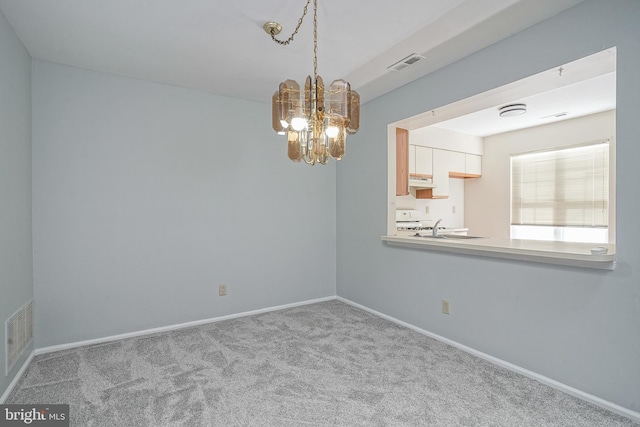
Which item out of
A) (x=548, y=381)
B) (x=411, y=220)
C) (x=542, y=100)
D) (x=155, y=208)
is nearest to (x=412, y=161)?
(x=411, y=220)

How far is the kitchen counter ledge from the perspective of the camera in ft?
6.56

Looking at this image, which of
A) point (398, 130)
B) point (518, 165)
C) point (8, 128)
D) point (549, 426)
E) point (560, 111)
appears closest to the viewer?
point (549, 426)

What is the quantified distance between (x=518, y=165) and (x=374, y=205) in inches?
113

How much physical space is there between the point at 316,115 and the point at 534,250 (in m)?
1.81

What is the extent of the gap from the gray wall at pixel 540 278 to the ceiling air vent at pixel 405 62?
327mm

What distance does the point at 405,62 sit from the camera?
286 centimetres

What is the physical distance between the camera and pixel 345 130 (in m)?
1.95

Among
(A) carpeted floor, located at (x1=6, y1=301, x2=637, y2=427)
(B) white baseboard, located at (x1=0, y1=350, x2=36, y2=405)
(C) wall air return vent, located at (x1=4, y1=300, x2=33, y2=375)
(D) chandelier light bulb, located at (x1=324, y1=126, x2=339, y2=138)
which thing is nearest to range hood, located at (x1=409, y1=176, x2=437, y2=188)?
(A) carpeted floor, located at (x1=6, y1=301, x2=637, y2=427)

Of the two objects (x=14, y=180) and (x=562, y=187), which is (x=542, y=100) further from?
(x=14, y=180)

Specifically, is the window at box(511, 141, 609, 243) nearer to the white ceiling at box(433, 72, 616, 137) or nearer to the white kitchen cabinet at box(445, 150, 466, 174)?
the white ceiling at box(433, 72, 616, 137)

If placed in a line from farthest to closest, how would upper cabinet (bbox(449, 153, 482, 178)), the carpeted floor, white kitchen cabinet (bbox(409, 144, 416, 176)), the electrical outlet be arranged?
upper cabinet (bbox(449, 153, 482, 178)) → white kitchen cabinet (bbox(409, 144, 416, 176)) → the electrical outlet → the carpeted floor

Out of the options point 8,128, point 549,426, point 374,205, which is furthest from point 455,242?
point 8,128

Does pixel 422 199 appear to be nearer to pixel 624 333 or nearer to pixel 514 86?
pixel 514 86

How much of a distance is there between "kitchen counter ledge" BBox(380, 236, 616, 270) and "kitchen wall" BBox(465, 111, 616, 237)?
2561 millimetres
